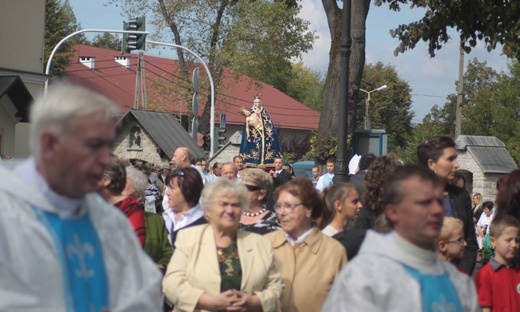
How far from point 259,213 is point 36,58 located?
2353cm

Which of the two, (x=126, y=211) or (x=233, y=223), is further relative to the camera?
(x=126, y=211)

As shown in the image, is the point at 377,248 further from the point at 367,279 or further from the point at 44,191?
the point at 44,191

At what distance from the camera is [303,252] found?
621 centimetres

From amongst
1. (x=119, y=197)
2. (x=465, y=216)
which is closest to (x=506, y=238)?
(x=465, y=216)

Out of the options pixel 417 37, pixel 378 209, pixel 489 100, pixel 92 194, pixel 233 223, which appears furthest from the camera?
pixel 489 100

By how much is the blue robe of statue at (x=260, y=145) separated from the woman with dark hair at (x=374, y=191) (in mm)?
8051

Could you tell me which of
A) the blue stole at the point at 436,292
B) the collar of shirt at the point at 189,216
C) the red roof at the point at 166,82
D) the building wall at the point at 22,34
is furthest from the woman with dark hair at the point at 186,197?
the red roof at the point at 166,82

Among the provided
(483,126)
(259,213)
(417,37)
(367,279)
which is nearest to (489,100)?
(483,126)

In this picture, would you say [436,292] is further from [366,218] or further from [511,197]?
[511,197]

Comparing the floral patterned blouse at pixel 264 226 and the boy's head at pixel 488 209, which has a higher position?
the floral patterned blouse at pixel 264 226

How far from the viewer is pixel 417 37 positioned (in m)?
15.3

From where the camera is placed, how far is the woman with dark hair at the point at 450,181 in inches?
261

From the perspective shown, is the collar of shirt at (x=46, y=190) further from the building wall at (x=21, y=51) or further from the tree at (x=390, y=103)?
→ the tree at (x=390, y=103)

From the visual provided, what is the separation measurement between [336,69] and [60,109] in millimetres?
14935
